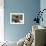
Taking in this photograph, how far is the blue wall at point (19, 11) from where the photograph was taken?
552 cm

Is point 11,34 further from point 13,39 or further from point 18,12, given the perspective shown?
point 18,12

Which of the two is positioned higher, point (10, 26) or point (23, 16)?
point (23, 16)

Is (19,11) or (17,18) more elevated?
(19,11)

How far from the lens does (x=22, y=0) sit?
5.54 m

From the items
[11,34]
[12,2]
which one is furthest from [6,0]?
[11,34]

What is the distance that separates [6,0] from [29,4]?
0.97m

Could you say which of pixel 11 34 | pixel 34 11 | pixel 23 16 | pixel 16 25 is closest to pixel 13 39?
pixel 11 34

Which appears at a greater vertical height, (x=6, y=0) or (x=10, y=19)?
(x=6, y=0)

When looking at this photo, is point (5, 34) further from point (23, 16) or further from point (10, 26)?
point (23, 16)

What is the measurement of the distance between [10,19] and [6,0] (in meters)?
0.80

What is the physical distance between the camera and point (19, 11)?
5539mm

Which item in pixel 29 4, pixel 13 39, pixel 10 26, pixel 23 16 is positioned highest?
pixel 29 4

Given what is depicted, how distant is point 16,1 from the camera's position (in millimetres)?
5523

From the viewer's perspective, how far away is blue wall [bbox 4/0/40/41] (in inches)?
217
